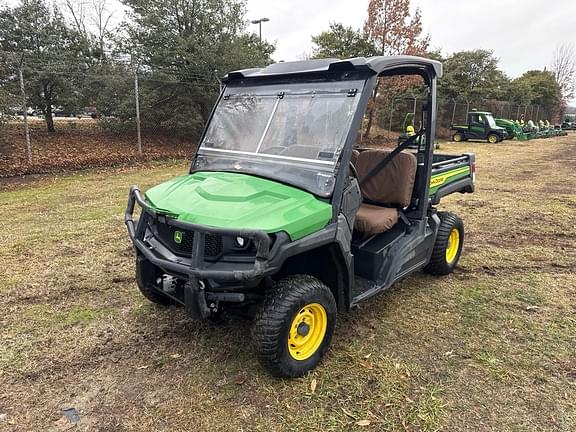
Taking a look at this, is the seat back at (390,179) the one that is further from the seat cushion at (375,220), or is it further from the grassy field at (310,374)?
the grassy field at (310,374)

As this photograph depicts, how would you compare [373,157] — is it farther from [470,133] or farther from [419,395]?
[470,133]

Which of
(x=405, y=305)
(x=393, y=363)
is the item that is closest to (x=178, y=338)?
(x=393, y=363)

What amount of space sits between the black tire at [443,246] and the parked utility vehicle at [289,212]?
1.03 feet

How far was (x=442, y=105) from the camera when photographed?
24.7 metres

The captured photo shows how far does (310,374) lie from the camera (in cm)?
288

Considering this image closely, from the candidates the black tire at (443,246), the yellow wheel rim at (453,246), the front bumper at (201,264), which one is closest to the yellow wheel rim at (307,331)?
the front bumper at (201,264)

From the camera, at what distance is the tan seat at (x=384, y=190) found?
11.6 ft

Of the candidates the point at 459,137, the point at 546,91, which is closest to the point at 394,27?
the point at 459,137

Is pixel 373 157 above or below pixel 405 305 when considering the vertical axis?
above

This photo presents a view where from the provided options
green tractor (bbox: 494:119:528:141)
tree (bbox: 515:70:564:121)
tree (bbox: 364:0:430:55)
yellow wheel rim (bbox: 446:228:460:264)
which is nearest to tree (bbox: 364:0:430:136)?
tree (bbox: 364:0:430:55)

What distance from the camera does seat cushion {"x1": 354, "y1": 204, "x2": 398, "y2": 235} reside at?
3.48 m

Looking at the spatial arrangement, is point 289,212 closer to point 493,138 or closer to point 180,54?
point 180,54

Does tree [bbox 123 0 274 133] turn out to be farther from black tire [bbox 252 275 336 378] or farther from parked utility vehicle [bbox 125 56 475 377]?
black tire [bbox 252 275 336 378]

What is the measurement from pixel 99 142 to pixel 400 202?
1109cm
